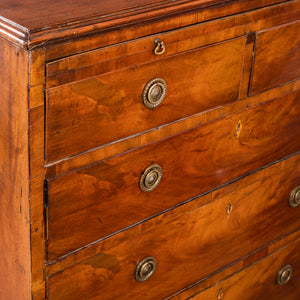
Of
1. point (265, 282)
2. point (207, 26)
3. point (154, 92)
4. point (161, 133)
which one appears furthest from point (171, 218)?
point (265, 282)

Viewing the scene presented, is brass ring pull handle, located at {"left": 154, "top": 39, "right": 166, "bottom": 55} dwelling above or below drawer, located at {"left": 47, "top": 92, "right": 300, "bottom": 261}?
above

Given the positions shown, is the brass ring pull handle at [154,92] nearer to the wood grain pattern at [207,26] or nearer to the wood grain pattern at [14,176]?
the wood grain pattern at [207,26]

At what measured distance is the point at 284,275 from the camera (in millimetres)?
1875

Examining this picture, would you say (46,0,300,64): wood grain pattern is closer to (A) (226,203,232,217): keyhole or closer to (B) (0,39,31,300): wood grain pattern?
(B) (0,39,31,300): wood grain pattern

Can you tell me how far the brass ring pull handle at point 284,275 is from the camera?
186 cm

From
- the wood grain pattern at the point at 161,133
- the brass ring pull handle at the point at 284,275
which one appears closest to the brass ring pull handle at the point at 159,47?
the wood grain pattern at the point at 161,133

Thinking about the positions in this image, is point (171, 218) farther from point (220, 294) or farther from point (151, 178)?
point (220, 294)

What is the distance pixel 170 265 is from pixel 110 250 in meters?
0.22

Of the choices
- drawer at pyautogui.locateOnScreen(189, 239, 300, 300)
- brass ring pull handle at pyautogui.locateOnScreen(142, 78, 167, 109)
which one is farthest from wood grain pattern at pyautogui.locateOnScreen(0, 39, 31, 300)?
drawer at pyautogui.locateOnScreen(189, 239, 300, 300)

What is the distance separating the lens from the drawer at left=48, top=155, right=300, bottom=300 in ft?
4.25

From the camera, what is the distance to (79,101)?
109cm

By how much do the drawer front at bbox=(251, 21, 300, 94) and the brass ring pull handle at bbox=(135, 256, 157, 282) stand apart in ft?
1.53

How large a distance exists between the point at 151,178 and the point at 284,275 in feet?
2.55

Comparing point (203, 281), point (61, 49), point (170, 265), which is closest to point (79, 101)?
point (61, 49)
